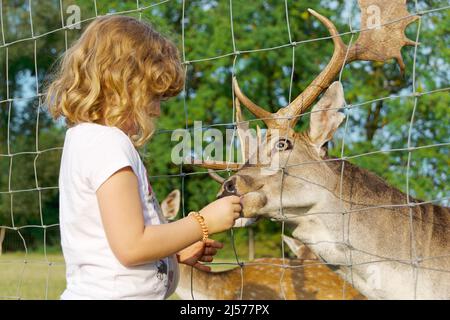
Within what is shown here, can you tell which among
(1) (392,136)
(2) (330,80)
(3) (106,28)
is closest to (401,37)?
(2) (330,80)

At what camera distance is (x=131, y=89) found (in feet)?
6.54

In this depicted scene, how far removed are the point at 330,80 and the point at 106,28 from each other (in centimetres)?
180

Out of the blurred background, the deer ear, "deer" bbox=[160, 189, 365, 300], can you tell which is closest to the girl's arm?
the deer ear

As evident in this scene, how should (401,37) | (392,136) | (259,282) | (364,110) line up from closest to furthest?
(401,37)
(259,282)
(392,136)
(364,110)

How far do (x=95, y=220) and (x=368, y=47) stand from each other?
2.07 metres

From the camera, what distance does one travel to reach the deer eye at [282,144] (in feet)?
11.5

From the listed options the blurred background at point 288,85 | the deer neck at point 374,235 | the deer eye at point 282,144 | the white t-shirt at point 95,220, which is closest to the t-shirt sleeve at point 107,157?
the white t-shirt at point 95,220

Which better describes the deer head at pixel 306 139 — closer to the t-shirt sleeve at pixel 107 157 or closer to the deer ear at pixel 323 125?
the deer ear at pixel 323 125

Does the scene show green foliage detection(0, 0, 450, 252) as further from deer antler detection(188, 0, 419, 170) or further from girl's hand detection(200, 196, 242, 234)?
girl's hand detection(200, 196, 242, 234)

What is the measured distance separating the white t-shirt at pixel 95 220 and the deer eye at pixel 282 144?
5.08ft

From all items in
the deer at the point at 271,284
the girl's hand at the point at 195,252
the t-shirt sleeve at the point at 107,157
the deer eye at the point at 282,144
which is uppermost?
the t-shirt sleeve at the point at 107,157

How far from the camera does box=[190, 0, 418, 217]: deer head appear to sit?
3.37m

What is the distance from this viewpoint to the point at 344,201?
3502 millimetres
